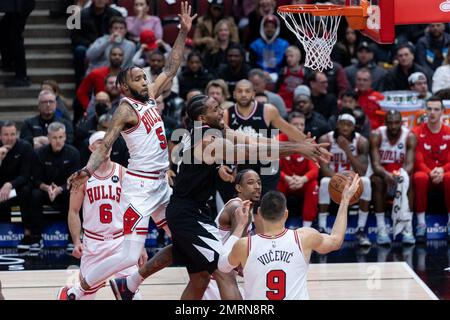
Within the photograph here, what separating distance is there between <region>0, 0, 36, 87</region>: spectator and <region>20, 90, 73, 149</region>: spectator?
5.28ft

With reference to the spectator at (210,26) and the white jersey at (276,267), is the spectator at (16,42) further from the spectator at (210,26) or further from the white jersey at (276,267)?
the white jersey at (276,267)

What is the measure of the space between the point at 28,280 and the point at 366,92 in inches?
180

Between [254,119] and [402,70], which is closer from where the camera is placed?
[254,119]

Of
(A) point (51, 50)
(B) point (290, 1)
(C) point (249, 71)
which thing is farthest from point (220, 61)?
(A) point (51, 50)

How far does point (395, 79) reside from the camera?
472 inches

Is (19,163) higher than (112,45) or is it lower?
lower

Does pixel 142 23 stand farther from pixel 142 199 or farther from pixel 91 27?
pixel 142 199

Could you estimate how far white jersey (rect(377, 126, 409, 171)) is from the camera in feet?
35.7

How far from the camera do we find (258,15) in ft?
43.0

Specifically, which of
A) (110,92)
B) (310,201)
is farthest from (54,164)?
(310,201)

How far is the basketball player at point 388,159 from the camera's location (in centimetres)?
1070

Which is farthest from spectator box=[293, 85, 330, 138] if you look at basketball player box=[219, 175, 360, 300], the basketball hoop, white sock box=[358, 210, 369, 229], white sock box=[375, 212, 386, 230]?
basketball player box=[219, 175, 360, 300]

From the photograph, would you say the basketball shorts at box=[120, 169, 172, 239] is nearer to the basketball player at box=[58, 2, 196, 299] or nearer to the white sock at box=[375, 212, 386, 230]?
the basketball player at box=[58, 2, 196, 299]

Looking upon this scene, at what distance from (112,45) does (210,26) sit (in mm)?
1331
